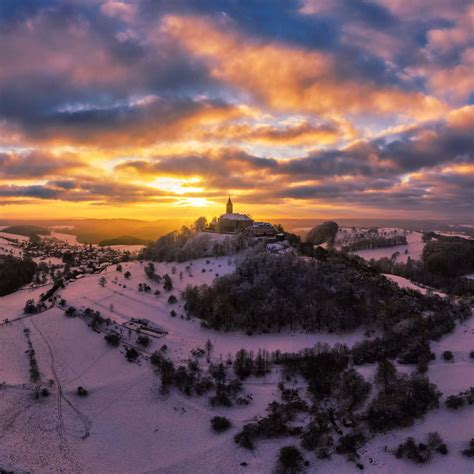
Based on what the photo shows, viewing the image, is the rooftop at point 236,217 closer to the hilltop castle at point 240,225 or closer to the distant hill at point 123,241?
the hilltop castle at point 240,225

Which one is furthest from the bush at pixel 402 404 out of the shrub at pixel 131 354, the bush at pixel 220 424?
the shrub at pixel 131 354

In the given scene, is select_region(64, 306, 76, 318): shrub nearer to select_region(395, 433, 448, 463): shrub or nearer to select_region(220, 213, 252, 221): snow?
select_region(395, 433, 448, 463): shrub

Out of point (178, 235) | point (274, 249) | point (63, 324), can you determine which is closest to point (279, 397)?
point (63, 324)

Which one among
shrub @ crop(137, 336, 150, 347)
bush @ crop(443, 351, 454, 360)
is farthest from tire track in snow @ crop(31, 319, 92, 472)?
bush @ crop(443, 351, 454, 360)

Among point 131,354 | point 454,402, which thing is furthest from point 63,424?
point 454,402

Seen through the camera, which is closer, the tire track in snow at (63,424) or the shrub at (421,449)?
the shrub at (421,449)

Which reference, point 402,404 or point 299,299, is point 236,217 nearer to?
point 299,299
